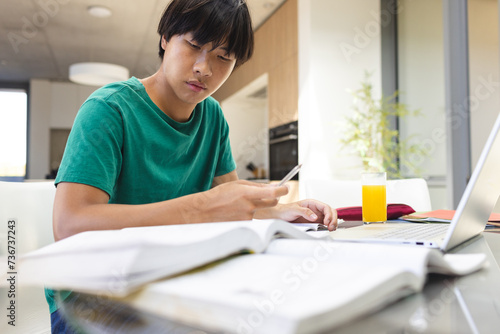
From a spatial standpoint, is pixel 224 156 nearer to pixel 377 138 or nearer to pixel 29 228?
pixel 29 228

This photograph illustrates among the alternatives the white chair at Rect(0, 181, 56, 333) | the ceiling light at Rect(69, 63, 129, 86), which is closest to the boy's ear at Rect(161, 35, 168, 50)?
the white chair at Rect(0, 181, 56, 333)

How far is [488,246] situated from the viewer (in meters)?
0.64

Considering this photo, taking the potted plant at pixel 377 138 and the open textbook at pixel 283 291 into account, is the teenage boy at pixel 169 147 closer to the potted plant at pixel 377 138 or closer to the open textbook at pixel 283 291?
the open textbook at pixel 283 291

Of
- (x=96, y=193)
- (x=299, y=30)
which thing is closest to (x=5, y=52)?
(x=299, y=30)

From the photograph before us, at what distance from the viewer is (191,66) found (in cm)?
95

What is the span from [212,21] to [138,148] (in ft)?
1.10

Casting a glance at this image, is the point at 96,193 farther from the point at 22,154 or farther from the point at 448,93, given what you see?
the point at 22,154

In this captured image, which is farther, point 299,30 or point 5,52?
point 5,52

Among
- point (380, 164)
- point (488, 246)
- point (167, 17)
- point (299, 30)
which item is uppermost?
point (299, 30)

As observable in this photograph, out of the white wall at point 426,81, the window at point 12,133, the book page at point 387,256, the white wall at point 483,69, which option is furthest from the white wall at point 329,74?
the window at point 12,133

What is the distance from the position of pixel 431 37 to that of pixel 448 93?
0.65 metres

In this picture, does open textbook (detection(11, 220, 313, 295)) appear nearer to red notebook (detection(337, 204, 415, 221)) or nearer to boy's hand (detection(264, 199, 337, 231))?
boy's hand (detection(264, 199, 337, 231))

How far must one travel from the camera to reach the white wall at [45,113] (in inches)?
276

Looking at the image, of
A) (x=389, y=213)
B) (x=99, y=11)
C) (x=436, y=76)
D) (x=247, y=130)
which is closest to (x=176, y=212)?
(x=389, y=213)
